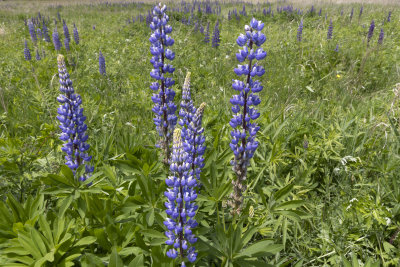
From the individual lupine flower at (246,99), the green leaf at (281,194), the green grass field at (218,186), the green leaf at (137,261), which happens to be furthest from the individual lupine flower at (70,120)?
the green leaf at (281,194)

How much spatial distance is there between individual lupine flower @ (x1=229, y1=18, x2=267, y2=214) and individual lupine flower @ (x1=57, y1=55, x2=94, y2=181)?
44.1 inches

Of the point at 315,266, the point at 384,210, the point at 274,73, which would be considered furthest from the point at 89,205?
the point at 274,73

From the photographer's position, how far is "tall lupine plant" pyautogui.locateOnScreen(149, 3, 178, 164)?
7.57 feet

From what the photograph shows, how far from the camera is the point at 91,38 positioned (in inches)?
374

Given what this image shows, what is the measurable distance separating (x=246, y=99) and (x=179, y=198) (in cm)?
86

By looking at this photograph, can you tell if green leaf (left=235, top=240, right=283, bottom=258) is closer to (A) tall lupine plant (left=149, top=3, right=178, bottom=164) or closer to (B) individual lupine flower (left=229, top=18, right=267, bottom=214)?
(B) individual lupine flower (left=229, top=18, right=267, bottom=214)

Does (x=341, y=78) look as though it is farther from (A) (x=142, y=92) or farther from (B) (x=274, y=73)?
(A) (x=142, y=92)

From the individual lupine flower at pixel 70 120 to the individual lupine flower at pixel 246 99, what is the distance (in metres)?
1.12

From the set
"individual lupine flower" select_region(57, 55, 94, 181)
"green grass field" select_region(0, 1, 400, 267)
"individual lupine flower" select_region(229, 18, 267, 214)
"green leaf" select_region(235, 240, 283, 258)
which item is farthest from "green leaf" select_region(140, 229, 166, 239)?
"individual lupine flower" select_region(57, 55, 94, 181)

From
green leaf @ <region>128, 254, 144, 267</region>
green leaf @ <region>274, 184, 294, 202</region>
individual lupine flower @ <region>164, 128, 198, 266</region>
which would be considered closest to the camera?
individual lupine flower @ <region>164, 128, 198, 266</region>

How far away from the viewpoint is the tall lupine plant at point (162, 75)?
231cm

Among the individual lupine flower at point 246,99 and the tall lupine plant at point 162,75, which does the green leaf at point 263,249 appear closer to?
the individual lupine flower at point 246,99

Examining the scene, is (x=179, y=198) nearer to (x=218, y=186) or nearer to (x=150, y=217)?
(x=150, y=217)

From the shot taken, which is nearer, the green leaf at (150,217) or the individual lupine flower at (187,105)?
the green leaf at (150,217)
